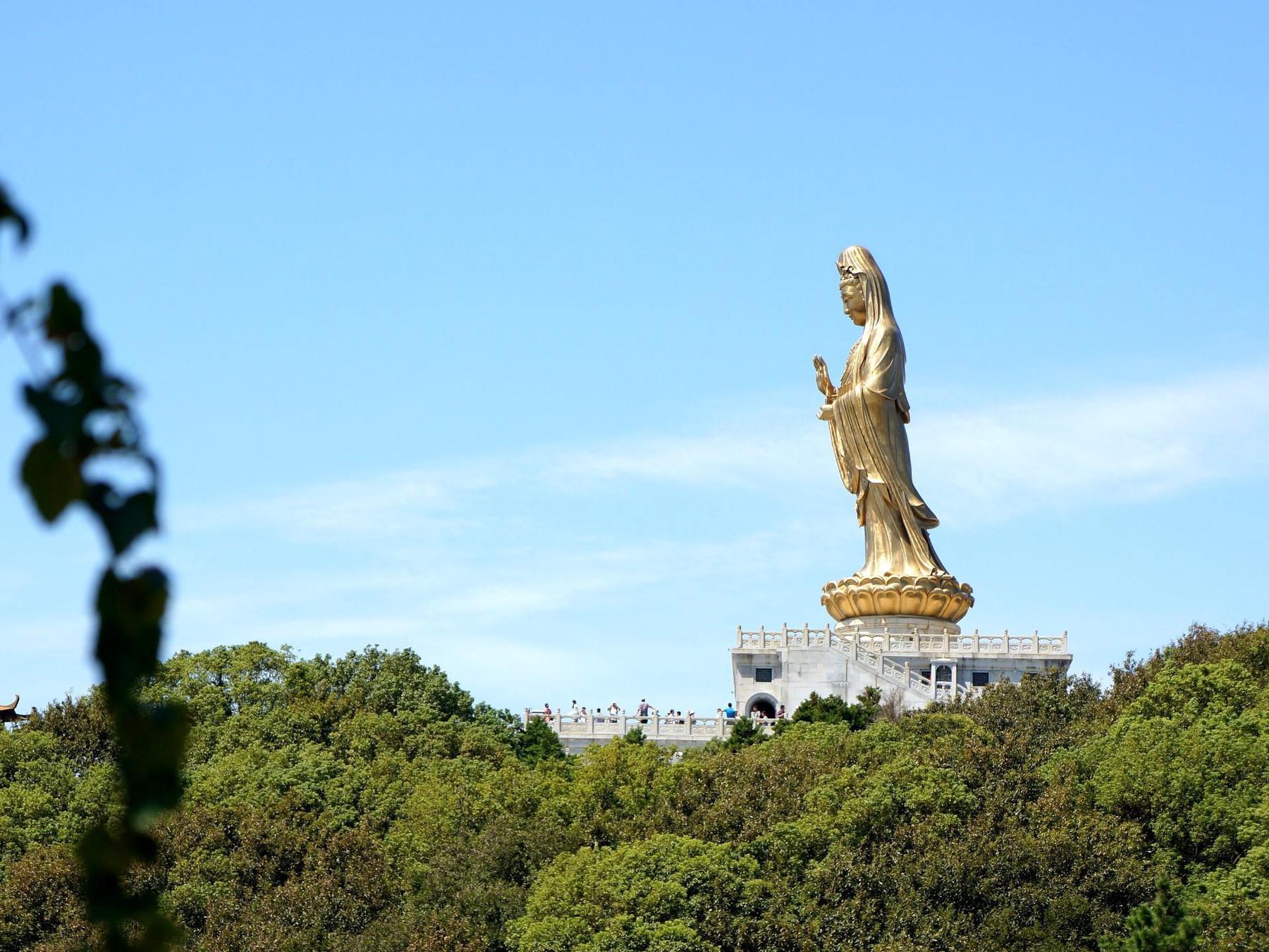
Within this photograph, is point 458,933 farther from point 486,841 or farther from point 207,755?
point 207,755

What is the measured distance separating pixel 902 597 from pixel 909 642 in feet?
6.61

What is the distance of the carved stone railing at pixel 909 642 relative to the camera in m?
66.9

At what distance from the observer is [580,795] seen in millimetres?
47094

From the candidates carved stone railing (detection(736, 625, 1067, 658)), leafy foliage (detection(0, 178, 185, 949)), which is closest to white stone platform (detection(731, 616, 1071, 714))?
carved stone railing (detection(736, 625, 1067, 658))

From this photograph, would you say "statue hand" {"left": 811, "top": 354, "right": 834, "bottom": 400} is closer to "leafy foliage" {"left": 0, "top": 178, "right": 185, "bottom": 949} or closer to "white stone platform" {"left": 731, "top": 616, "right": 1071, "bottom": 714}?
"white stone platform" {"left": 731, "top": 616, "right": 1071, "bottom": 714}

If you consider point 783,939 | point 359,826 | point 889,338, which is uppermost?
point 889,338

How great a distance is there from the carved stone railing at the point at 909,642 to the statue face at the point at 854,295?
406 inches

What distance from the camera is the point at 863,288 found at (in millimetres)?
72250

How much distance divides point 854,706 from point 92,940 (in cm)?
2122

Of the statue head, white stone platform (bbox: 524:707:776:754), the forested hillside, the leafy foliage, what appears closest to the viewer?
the leafy foliage

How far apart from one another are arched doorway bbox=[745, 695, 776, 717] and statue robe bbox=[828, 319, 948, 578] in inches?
214

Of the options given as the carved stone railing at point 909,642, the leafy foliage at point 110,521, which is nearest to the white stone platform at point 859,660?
the carved stone railing at point 909,642

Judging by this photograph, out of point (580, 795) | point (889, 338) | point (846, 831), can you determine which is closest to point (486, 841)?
point (580, 795)

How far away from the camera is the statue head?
72188 mm
